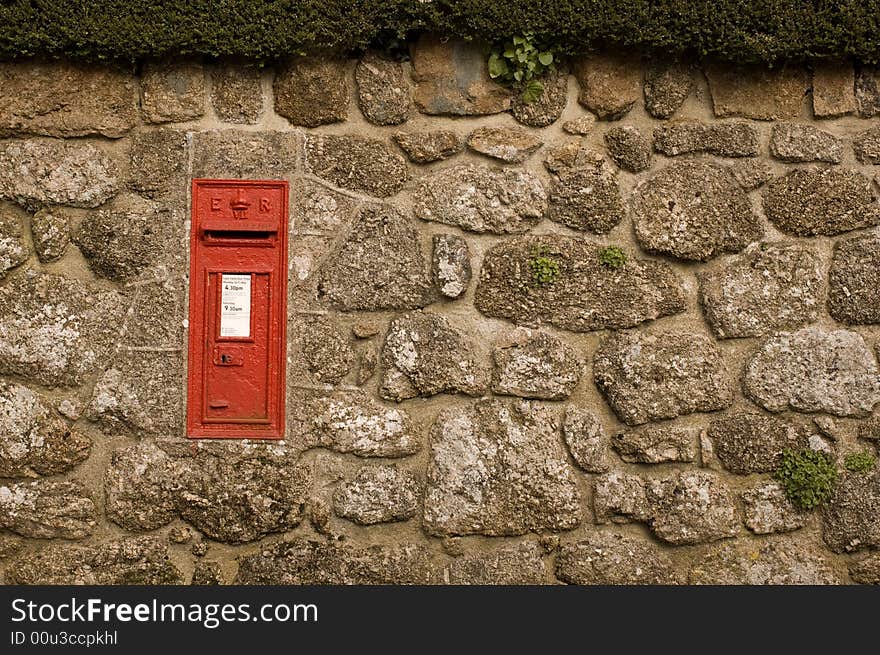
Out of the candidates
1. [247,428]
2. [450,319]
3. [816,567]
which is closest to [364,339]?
[450,319]

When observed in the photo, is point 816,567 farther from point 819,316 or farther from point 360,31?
point 360,31

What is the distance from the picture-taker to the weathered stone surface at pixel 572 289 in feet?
10.7

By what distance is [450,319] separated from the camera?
128 inches

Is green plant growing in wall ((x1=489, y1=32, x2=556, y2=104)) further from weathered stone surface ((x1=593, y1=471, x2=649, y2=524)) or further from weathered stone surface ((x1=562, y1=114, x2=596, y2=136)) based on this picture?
weathered stone surface ((x1=593, y1=471, x2=649, y2=524))

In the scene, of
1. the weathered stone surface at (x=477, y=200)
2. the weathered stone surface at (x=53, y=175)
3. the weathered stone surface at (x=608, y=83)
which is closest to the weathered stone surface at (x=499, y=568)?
the weathered stone surface at (x=477, y=200)

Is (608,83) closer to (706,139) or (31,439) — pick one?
(706,139)

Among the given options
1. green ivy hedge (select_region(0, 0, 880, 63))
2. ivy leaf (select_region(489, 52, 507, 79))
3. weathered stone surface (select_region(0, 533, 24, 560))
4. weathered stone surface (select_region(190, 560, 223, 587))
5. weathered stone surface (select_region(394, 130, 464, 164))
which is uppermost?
green ivy hedge (select_region(0, 0, 880, 63))

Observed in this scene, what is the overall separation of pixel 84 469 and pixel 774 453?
2550 mm

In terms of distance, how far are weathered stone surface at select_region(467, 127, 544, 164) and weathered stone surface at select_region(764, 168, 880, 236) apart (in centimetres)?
93

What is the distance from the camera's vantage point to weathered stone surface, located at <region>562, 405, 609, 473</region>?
128 inches

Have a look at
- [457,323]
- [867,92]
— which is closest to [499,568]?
Answer: [457,323]

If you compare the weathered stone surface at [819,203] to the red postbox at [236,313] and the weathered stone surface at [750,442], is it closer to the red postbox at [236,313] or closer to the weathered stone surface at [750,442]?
the weathered stone surface at [750,442]

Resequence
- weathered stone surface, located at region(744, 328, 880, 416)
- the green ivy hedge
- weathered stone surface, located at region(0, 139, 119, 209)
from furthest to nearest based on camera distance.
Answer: weathered stone surface, located at region(744, 328, 880, 416) < weathered stone surface, located at region(0, 139, 119, 209) < the green ivy hedge

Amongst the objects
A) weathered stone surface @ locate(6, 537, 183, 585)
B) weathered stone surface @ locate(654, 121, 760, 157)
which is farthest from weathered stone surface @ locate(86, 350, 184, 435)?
weathered stone surface @ locate(654, 121, 760, 157)
